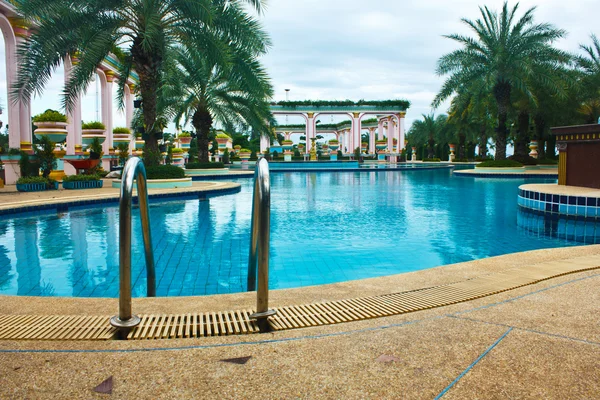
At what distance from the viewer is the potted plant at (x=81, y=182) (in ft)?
46.3

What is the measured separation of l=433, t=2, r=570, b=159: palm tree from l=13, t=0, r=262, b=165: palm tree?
501 inches

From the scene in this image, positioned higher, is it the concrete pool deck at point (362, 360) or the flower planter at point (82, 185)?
the flower planter at point (82, 185)

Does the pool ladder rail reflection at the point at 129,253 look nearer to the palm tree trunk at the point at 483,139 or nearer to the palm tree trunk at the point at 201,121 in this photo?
the palm tree trunk at the point at 201,121

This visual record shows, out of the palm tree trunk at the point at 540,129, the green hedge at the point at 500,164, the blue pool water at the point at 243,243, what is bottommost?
the blue pool water at the point at 243,243

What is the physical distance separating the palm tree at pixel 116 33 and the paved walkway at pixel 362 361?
10115 millimetres

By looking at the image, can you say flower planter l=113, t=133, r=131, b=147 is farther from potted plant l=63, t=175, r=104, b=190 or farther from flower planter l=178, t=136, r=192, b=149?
potted plant l=63, t=175, r=104, b=190

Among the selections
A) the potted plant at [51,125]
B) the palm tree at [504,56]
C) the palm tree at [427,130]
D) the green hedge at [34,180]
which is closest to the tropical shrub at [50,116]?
the potted plant at [51,125]

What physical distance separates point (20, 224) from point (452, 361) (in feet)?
27.3

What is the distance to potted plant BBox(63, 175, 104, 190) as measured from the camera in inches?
556

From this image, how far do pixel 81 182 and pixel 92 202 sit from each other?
151 inches

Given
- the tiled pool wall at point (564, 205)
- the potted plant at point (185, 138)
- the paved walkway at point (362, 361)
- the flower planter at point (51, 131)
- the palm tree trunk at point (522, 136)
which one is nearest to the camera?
the paved walkway at point (362, 361)

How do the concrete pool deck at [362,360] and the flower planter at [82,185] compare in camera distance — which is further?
the flower planter at [82,185]

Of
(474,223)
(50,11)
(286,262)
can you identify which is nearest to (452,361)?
(286,262)

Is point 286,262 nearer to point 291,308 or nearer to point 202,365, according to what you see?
point 291,308
